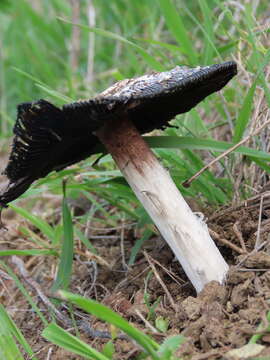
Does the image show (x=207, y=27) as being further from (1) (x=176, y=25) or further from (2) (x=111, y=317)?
(2) (x=111, y=317)

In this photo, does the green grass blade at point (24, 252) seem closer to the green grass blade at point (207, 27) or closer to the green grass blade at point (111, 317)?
the green grass blade at point (111, 317)

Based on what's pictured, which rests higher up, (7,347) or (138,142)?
(138,142)

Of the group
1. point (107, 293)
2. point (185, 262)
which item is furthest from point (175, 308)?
point (107, 293)

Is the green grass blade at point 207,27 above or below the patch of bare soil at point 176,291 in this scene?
above

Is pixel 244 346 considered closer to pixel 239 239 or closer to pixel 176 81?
pixel 239 239

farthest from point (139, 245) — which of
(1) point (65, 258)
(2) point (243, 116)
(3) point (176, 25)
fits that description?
(3) point (176, 25)

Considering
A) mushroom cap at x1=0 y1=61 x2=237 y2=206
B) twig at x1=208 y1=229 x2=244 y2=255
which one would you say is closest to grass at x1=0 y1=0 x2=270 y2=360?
mushroom cap at x1=0 y1=61 x2=237 y2=206

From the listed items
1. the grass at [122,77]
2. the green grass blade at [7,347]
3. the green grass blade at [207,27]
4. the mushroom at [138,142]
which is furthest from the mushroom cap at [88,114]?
the green grass blade at [207,27]
